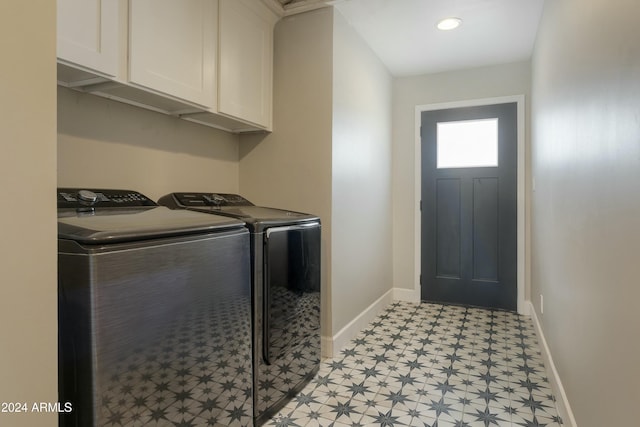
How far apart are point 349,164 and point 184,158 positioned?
120 centimetres

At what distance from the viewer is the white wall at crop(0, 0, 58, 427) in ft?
2.47

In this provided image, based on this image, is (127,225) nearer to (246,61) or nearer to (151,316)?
(151,316)

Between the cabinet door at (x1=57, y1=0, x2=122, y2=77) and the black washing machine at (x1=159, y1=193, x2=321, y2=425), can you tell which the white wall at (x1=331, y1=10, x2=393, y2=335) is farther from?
the cabinet door at (x1=57, y1=0, x2=122, y2=77)

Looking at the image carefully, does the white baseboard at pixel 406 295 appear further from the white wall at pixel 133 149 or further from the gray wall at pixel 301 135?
the white wall at pixel 133 149

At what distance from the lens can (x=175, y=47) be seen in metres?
1.83

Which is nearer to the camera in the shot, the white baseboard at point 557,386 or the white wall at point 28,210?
the white wall at point 28,210

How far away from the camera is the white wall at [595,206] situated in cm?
97

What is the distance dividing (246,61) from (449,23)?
158 centimetres

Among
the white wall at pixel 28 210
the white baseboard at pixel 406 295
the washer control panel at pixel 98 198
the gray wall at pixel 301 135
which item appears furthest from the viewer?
the white baseboard at pixel 406 295

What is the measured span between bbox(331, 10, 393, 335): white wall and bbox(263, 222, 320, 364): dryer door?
386 millimetres

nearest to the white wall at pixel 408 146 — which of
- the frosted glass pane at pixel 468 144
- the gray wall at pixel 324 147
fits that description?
the frosted glass pane at pixel 468 144

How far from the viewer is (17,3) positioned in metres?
0.76

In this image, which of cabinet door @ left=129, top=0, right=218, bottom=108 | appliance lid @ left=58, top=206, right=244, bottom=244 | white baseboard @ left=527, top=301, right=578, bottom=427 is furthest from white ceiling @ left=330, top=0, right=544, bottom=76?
white baseboard @ left=527, top=301, right=578, bottom=427

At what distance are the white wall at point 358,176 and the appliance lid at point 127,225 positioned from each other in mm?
1236
